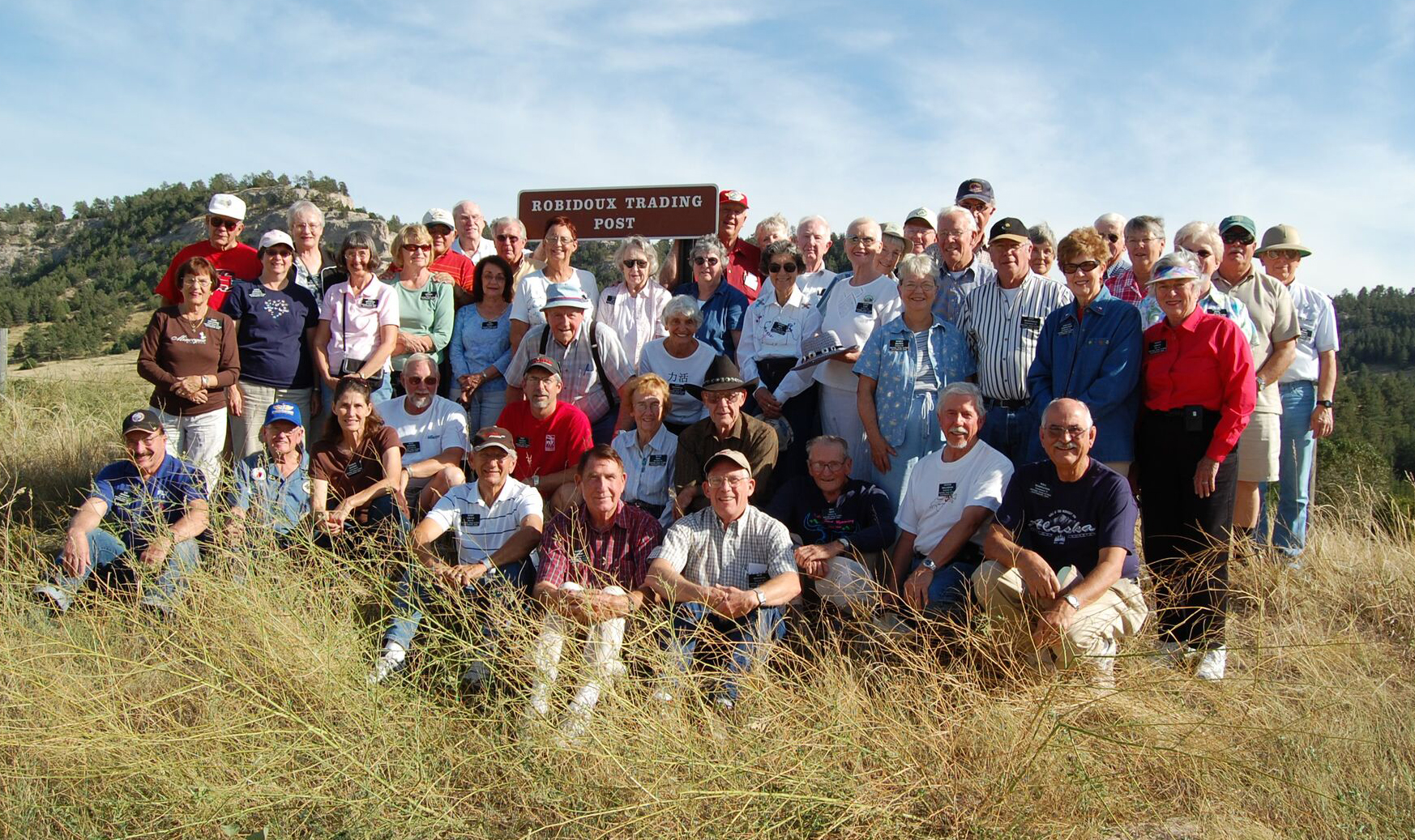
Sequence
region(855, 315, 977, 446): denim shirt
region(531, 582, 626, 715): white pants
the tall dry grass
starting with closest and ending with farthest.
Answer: the tall dry grass
region(531, 582, 626, 715): white pants
region(855, 315, 977, 446): denim shirt

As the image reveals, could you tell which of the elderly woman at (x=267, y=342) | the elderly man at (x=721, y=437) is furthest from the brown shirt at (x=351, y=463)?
the elderly man at (x=721, y=437)

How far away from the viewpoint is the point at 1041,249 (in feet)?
20.5

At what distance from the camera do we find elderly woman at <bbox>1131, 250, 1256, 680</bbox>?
5020 millimetres

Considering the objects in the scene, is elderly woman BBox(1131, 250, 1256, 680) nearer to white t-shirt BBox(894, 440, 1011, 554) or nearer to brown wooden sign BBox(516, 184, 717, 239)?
white t-shirt BBox(894, 440, 1011, 554)

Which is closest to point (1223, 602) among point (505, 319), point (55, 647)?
point (505, 319)

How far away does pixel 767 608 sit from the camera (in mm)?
5039

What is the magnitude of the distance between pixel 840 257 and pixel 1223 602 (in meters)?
9.69

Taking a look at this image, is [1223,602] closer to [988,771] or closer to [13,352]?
[988,771]

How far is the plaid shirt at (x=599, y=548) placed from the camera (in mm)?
5132

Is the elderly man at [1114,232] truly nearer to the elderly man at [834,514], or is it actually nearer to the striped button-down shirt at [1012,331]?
the striped button-down shirt at [1012,331]

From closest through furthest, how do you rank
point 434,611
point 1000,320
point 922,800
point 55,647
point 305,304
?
1. point 922,800
2. point 55,647
3. point 434,611
4. point 1000,320
5. point 305,304

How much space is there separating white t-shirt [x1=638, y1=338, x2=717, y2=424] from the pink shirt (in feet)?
6.37

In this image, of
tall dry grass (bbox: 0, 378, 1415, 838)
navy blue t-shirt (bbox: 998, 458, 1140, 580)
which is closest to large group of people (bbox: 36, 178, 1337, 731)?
navy blue t-shirt (bbox: 998, 458, 1140, 580)

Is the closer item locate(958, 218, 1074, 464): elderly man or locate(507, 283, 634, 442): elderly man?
locate(958, 218, 1074, 464): elderly man
